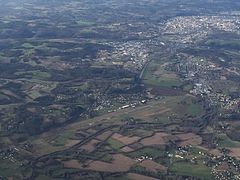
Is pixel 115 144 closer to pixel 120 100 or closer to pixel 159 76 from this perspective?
pixel 120 100

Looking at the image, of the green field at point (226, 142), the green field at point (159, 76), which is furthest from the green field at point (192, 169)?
the green field at point (159, 76)

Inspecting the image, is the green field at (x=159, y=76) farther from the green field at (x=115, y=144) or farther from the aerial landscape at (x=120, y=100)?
the green field at (x=115, y=144)

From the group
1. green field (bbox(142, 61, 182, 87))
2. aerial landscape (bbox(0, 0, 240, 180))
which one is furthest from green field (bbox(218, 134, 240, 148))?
green field (bbox(142, 61, 182, 87))

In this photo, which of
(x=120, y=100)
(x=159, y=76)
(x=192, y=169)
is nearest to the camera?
(x=192, y=169)

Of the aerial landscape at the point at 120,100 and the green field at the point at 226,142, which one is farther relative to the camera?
the green field at the point at 226,142

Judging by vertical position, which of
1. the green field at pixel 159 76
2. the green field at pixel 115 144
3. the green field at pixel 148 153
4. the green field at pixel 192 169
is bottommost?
the green field at pixel 192 169

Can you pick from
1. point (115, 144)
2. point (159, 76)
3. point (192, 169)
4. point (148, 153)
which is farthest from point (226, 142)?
point (159, 76)

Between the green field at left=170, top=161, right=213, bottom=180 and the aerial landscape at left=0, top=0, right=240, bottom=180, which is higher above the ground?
the aerial landscape at left=0, top=0, right=240, bottom=180

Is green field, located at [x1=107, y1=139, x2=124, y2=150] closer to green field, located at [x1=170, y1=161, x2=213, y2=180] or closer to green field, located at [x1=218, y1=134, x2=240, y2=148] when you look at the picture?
green field, located at [x1=170, y1=161, x2=213, y2=180]

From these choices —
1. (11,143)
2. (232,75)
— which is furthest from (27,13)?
(11,143)
